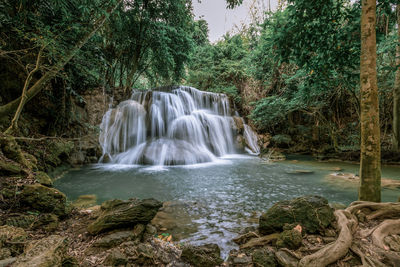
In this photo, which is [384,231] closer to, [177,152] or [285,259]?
[285,259]

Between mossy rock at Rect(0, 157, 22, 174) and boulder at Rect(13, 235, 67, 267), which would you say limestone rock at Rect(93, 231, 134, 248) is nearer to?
boulder at Rect(13, 235, 67, 267)

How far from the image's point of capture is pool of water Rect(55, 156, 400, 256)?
9.98 feet

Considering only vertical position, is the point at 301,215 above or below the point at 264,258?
above

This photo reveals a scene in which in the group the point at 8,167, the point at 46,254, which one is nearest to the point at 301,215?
the point at 46,254

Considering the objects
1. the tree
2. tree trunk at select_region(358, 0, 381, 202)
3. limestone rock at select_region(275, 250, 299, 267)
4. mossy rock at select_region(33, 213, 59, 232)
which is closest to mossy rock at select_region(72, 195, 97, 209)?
mossy rock at select_region(33, 213, 59, 232)

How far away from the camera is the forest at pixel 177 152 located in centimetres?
207

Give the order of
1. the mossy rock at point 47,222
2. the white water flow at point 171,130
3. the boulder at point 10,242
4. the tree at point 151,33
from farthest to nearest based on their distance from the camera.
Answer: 1. the tree at point 151,33
2. the white water flow at point 171,130
3. the mossy rock at point 47,222
4. the boulder at point 10,242

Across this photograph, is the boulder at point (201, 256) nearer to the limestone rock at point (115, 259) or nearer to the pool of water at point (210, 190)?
the pool of water at point (210, 190)

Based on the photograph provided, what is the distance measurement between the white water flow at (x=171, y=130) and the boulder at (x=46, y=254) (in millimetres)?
7025

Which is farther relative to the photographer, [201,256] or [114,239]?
[114,239]

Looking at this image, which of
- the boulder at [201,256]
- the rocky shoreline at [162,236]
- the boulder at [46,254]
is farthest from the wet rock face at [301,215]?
the boulder at [46,254]

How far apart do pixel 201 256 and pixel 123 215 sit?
118 cm

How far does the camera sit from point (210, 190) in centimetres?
500

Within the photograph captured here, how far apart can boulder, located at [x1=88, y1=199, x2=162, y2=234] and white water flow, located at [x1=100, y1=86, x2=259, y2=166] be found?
5.82 metres
